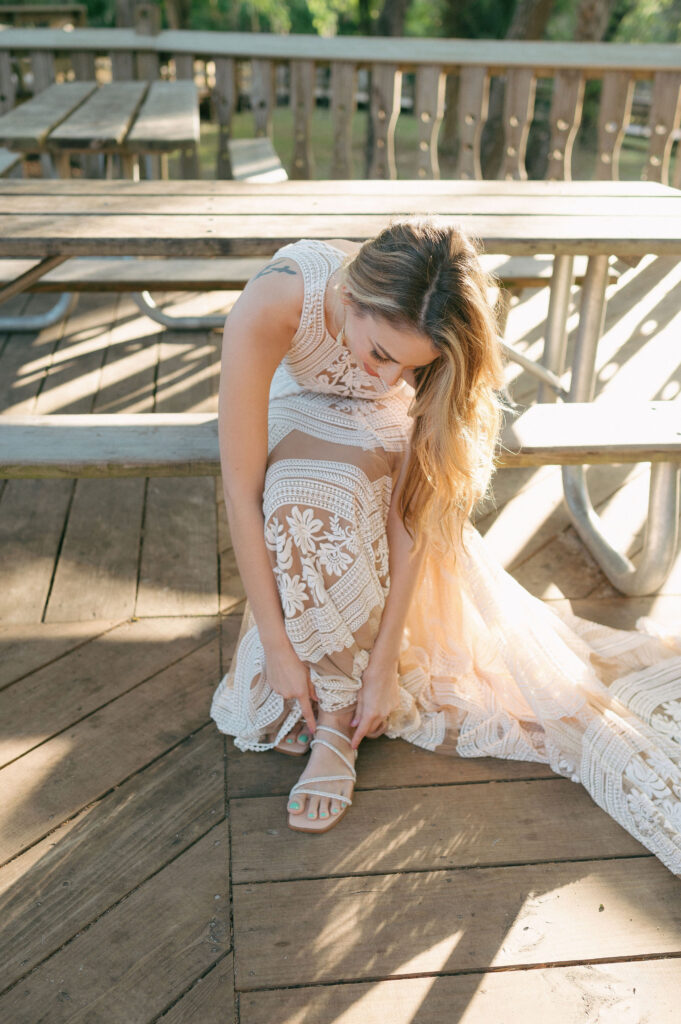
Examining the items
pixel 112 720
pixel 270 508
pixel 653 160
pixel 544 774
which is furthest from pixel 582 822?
pixel 653 160

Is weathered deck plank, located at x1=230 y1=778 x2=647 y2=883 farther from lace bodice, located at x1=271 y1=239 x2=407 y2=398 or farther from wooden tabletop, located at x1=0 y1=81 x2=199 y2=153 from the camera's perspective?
wooden tabletop, located at x1=0 y1=81 x2=199 y2=153

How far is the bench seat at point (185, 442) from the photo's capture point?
1769 mm

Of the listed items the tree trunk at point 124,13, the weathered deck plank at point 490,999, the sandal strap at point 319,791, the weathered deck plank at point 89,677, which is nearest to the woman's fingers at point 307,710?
the sandal strap at point 319,791

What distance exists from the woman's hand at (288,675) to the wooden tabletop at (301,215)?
77 centimetres

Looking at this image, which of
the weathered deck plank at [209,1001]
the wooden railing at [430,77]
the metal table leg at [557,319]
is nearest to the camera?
the weathered deck plank at [209,1001]

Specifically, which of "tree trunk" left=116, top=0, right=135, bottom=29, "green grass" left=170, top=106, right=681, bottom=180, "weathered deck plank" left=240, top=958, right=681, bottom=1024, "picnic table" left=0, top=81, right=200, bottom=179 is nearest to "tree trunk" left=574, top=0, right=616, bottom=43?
"green grass" left=170, top=106, right=681, bottom=180

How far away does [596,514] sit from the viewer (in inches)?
98.3

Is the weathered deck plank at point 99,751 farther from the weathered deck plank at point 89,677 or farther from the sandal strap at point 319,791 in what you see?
the sandal strap at point 319,791

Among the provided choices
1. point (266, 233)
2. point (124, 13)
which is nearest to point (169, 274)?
point (266, 233)

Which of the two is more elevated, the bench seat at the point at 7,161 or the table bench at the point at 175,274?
the bench seat at the point at 7,161

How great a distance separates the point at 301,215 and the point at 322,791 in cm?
120

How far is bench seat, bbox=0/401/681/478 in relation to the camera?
1.77 meters

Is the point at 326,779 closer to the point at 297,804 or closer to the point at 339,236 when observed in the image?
the point at 297,804

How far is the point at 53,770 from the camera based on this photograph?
166 centimetres
